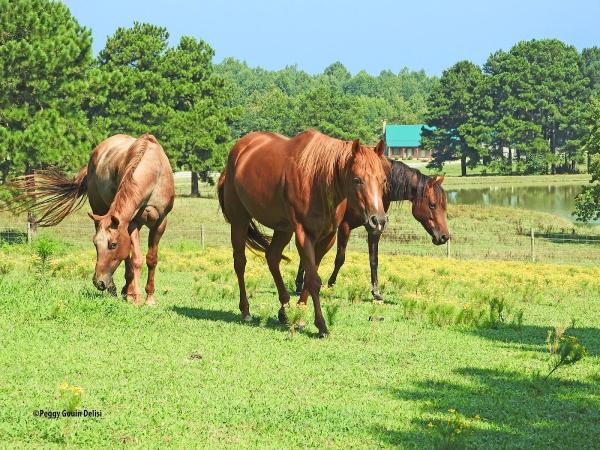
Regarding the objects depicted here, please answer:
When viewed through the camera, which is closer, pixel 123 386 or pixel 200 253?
pixel 123 386

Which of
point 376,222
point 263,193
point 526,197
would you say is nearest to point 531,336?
point 376,222

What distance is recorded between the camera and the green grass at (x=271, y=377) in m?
6.63

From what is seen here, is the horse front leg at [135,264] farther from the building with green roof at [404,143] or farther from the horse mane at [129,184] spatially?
the building with green roof at [404,143]

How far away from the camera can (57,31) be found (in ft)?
109

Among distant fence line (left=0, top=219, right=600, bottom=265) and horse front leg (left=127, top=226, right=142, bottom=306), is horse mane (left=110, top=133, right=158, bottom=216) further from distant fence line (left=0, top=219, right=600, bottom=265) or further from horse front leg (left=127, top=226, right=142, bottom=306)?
distant fence line (left=0, top=219, right=600, bottom=265)

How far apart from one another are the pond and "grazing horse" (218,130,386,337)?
146 feet

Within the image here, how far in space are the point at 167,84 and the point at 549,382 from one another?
54.8 meters

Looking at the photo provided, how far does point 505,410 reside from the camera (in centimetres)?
760

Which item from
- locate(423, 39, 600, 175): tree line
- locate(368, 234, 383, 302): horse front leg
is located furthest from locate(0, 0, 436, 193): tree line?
locate(368, 234, 383, 302): horse front leg

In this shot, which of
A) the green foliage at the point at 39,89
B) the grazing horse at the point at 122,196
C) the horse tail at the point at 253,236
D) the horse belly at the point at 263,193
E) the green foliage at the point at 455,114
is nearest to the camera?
the horse belly at the point at 263,193

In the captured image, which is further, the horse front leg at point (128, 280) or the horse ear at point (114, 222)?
the horse front leg at point (128, 280)

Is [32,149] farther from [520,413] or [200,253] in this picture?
[520,413]

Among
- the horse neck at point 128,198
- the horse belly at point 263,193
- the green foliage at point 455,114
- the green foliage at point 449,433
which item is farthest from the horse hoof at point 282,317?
the green foliage at point 455,114

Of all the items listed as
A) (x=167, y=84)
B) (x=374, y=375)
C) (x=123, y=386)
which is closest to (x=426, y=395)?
(x=374, y=375)
